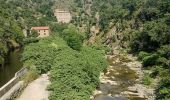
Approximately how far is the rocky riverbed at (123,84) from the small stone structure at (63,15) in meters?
121

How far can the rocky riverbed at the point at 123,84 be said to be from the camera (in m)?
48.3

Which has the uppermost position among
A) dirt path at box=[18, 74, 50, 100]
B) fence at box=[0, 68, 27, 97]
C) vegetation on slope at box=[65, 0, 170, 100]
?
vegetation on slope at box=[65, 0, 170, 100]

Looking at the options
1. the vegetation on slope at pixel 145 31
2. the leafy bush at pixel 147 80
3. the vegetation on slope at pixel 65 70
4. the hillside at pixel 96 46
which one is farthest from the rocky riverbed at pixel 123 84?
the vegetation on slope at pixel 145 31

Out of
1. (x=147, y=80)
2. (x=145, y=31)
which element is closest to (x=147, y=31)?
(x=145, y=31)

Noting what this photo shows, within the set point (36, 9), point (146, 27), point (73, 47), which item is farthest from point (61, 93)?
point (36, 9)

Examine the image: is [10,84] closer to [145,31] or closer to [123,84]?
[123,84]

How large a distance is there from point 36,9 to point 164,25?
419ft

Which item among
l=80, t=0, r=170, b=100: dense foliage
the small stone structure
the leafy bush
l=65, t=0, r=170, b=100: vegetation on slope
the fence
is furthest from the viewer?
the small stone structure

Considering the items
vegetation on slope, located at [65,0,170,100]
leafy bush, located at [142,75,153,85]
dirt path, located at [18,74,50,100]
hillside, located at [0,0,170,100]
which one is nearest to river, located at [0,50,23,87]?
A: hillside, located at [0,0,170,100]

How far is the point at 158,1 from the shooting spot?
93625 millimetres

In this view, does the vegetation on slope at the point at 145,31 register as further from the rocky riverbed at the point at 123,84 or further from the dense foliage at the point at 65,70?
the dense foliage at the point at 65,70

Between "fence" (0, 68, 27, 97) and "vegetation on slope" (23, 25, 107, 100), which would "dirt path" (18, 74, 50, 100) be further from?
"fence" (0, 68, 27, 97)

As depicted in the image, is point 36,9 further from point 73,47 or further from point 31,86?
point 31,86

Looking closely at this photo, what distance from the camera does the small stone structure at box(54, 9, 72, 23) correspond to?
639 feet
